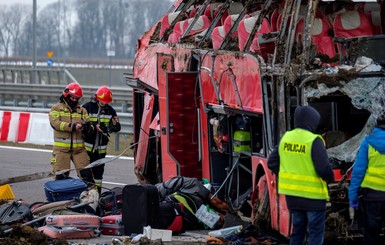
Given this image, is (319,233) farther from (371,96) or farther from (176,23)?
(176,23)

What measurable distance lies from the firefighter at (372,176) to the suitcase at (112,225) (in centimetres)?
311

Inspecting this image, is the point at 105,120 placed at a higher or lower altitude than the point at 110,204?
higher

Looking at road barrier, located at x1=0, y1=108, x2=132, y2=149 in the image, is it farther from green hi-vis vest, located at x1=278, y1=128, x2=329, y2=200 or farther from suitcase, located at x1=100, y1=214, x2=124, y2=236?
green hi-vis vest, located at x1=278, y1=128, x2=329, y2=200

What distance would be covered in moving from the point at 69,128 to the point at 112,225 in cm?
278

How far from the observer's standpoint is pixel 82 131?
1421 centimetres

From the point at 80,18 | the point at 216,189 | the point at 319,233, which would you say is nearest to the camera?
the point at 319,233

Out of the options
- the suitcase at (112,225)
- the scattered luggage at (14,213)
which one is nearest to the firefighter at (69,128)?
the scattered luggage at (14,213)

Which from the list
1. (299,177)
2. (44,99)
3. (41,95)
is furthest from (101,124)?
(41,95)

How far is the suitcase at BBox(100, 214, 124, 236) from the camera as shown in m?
11.4

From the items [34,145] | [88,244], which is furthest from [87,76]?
[88,244]

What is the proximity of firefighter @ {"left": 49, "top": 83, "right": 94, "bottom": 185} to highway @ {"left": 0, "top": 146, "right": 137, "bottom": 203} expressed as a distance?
3.25 ft

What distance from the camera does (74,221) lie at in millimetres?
11156

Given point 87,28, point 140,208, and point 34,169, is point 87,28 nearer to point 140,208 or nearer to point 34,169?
point 34,169

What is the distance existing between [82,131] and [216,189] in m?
2.76
